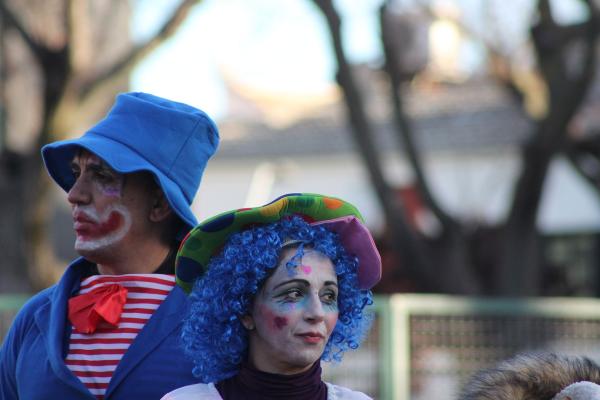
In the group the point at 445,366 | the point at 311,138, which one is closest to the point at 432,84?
the point at 311,138

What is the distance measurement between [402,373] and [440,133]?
13106mm

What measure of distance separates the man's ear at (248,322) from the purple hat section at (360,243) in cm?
28

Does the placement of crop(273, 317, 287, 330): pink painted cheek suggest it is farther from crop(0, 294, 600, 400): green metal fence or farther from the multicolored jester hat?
crop(0, 294, 600, 400): green metal fence

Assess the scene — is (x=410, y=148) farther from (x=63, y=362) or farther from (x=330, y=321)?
(x=330, y=321)

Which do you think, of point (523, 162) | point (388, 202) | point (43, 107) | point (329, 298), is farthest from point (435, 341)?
point (329, 298)

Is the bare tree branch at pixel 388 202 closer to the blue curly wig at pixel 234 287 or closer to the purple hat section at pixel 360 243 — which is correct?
the purple hat section at pixel 360 243

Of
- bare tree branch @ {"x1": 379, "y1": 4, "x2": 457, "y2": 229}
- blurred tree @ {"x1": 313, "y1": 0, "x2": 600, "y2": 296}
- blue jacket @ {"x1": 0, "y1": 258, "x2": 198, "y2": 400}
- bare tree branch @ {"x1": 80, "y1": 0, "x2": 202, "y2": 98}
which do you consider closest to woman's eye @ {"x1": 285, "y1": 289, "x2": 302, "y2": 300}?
blue jacket @ {"x1": 0, "y1": 258, "x2": 198, "y2": 400}

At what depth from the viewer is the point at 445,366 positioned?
333 inches

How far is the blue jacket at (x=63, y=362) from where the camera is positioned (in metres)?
3.06

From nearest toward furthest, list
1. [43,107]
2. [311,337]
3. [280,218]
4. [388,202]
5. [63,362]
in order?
[311,337]
[280,218]
[63,362]
[43,107]
[388,202]

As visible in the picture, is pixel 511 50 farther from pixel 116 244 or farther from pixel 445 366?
pixel 116 244

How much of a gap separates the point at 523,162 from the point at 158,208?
272 inches

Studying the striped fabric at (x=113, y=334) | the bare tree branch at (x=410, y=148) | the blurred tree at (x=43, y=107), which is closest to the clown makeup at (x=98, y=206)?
the striped fabric at (x=113, y=334)

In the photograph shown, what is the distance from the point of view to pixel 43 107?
Result: 9172 mm
